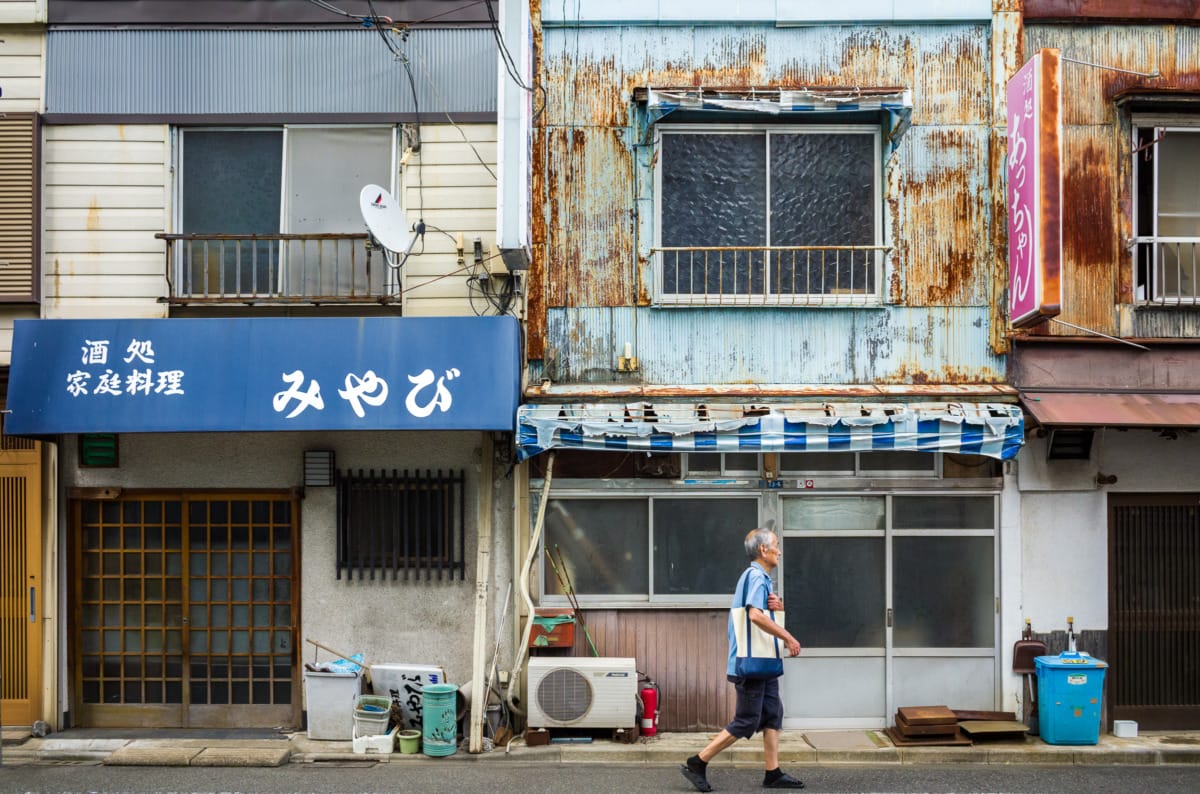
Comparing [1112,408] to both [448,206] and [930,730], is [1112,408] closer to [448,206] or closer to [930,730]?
[930,730]

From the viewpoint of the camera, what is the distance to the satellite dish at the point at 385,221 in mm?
9188

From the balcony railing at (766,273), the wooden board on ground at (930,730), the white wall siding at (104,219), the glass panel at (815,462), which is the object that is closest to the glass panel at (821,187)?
the balcony railing at (766,273)

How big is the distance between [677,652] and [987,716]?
3130 millimetres

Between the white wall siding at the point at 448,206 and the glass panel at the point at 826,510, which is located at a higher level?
the white wall siding at the point at 448,206

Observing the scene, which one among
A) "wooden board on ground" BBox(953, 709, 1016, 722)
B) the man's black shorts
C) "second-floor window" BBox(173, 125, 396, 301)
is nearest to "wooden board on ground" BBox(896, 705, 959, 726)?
"wooden board on ground" BBox(953, 709, 1016, 722)

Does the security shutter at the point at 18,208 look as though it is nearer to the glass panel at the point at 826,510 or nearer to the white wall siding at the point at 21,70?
the white wall siding at the point at 21,70

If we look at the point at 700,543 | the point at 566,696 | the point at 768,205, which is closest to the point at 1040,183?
the point at 768,205

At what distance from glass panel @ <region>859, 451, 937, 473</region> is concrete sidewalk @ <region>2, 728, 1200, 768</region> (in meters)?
2.72

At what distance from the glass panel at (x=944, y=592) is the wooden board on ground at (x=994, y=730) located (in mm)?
892

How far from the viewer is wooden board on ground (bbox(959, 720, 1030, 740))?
942 cm

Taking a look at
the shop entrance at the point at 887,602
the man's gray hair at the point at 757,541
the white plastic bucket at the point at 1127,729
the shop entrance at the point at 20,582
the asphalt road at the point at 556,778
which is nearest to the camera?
the man's gray hair at the point at 757,541

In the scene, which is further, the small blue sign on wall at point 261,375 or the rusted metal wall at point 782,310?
the rusted metal wall at point 782,310

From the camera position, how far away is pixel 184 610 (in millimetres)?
10297

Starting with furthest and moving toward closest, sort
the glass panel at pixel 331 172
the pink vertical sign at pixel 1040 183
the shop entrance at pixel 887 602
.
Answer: the glass panel at pixel 331 172
the shop entrance at pixel 887 602
the pink vertical sign at pixel 1040 183
